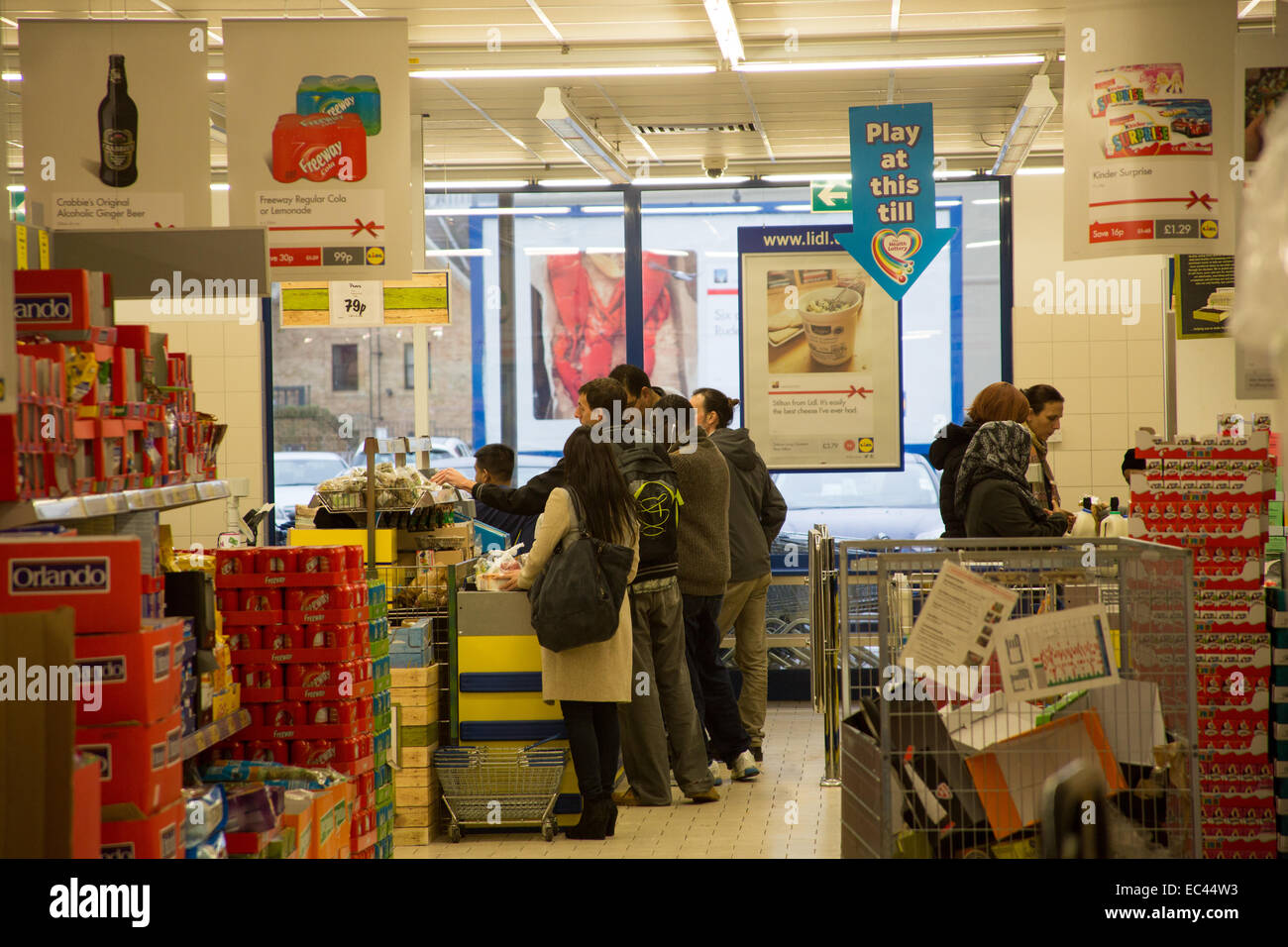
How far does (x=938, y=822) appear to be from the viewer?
2.89 m

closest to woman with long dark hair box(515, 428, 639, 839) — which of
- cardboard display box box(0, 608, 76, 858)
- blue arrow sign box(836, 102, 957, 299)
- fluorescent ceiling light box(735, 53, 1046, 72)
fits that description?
blue arrow sign box(836, 102, 957, 299)

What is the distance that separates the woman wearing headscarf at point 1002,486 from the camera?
18.5ft

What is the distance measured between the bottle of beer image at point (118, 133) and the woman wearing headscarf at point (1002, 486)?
12.9 ft

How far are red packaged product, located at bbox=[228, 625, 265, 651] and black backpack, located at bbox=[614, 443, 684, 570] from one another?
2502 mm

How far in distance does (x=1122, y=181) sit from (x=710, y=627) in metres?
3.01

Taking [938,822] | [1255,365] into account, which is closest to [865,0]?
[1255,365]

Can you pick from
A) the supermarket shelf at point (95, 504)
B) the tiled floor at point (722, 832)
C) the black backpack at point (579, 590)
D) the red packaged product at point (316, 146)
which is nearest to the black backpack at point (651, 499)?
the black backpack at point (579, 590)

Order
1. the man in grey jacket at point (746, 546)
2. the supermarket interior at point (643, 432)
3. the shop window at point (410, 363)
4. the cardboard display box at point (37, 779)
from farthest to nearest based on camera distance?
the shop window at point (410, 363) → the man in grey jacket at point (746, 546) → the supermarket interior at point (643, 432) → the cardboard display box at point (37, 779)

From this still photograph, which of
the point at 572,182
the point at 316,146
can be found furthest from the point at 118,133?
the point at 572,182

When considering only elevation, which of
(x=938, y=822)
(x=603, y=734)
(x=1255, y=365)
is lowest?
(x=603, y=734)

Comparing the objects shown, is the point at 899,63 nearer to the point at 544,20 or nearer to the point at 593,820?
the point at 544,20

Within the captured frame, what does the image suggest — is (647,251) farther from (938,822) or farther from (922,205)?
(938,822)

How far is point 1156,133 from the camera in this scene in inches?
215

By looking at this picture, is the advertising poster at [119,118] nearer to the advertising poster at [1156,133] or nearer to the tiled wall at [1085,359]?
the advertising poster at [1156,133]
